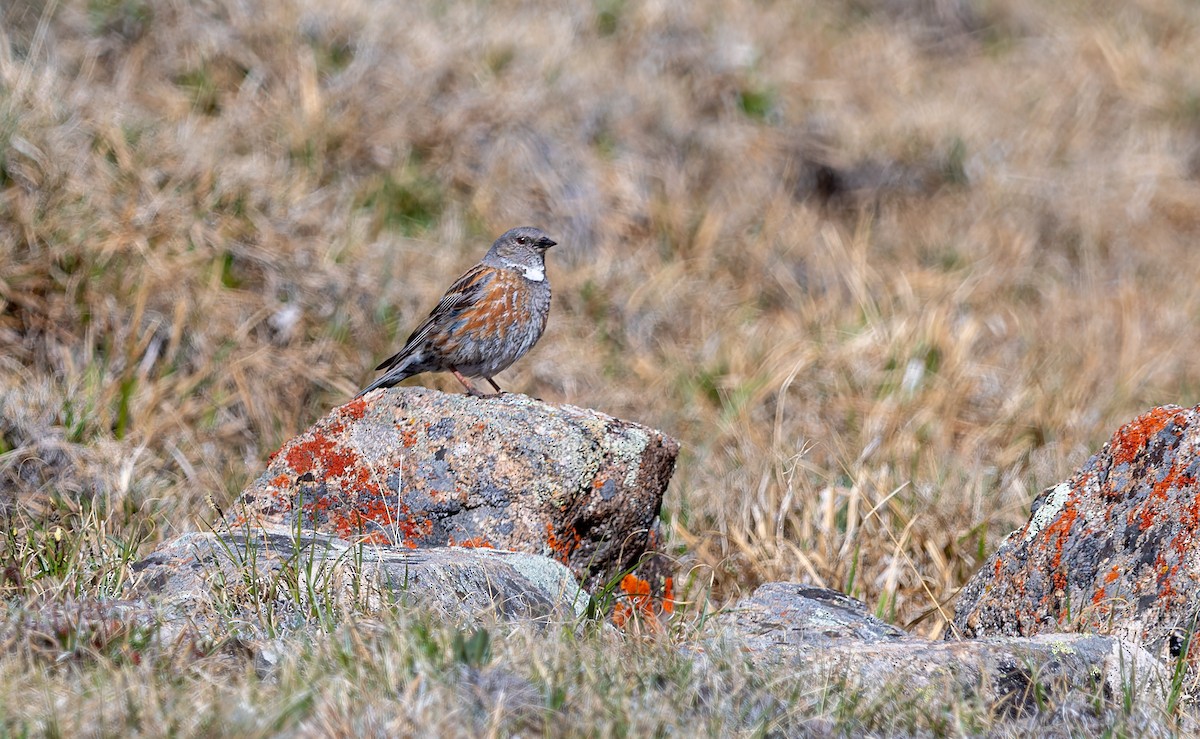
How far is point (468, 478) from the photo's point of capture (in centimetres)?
445

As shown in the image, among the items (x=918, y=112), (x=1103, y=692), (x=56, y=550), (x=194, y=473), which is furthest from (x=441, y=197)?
(x=1103, y=692)

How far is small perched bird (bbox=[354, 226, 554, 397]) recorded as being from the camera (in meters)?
5.40

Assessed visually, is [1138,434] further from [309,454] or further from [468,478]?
[309,454]

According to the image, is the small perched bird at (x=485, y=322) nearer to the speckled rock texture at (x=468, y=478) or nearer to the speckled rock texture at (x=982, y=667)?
the speckled rock texture at (x=468, y=478)

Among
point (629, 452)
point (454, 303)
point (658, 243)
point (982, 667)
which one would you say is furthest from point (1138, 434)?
point (658, 243)

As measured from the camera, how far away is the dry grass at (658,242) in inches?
238

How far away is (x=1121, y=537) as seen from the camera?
4148mm

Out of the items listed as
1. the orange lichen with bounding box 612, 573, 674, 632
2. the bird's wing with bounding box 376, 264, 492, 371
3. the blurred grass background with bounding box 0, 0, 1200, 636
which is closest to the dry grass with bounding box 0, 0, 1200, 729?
the blurred grass background with bounding box 0, 0, 1200, 636

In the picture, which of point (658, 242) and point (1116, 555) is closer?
point (1116, 555)

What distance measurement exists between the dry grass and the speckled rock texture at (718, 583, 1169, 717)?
4.64 ft

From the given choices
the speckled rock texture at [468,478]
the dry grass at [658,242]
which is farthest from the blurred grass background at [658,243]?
the speckled rock texture at [468,478]

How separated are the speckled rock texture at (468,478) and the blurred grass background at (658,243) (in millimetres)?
552

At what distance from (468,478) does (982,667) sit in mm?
1796

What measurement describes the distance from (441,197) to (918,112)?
4.25 m
